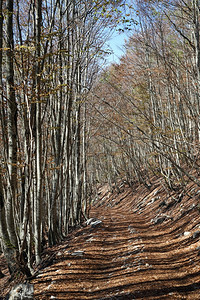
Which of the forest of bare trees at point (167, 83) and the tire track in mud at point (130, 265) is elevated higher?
the forest of bare trees at point (167, 83)

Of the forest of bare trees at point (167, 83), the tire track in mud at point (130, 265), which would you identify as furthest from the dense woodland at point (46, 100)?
the tire track in mud at point (130, 265)

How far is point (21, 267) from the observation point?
398 centimetres

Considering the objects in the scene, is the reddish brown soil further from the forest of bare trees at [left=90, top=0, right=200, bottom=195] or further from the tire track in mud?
Answer: the forest of bare trees at [left=90, top=0, right=200, bottom=195]

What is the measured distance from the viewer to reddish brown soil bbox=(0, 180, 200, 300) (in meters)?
3.48

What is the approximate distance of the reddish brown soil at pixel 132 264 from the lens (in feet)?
11.4

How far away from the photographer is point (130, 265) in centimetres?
434

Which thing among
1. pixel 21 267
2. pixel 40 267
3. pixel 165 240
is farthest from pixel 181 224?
pixel 21 267

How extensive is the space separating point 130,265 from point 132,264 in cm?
4

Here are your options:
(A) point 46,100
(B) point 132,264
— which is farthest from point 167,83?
(B) point 132,264

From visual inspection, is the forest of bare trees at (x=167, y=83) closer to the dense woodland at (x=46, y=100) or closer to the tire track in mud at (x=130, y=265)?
the dense woodland at (x=46, y=100)

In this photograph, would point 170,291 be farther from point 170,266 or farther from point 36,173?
point 36,173

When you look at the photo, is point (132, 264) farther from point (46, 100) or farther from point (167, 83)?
point (167, 83)

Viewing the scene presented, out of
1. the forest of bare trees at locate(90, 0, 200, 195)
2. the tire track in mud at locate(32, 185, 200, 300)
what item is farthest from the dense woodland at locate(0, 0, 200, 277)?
the tire track in mud at locate(32, 185, 200, 300)

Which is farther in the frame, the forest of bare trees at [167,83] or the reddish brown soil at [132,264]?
the forest of bare trees at [167,83]
